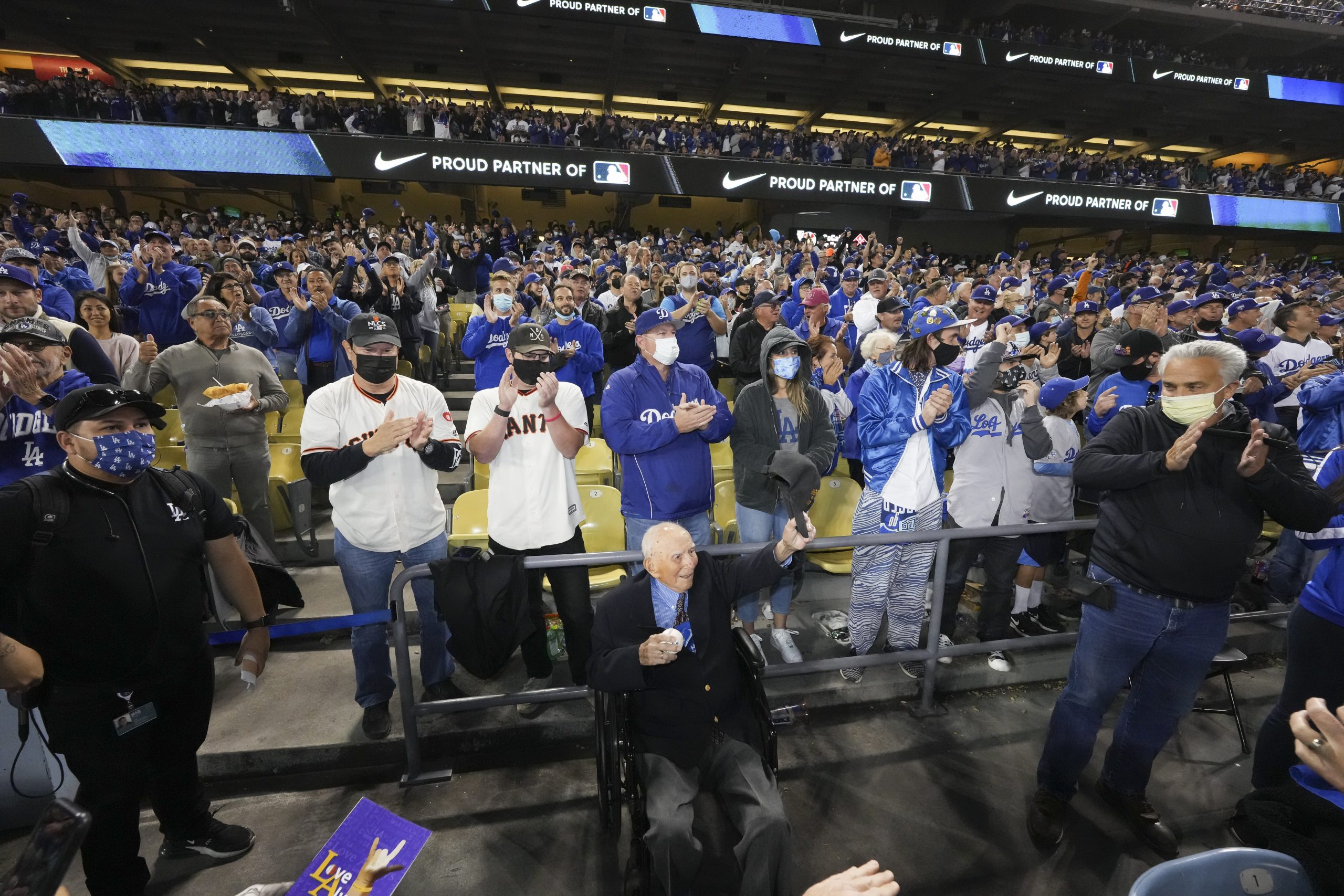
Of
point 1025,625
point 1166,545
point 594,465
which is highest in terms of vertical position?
point 1166,545

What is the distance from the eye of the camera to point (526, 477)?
3186 millimetres

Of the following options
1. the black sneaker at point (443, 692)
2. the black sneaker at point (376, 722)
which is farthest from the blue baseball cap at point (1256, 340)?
the black sneaker at point (376, 722)

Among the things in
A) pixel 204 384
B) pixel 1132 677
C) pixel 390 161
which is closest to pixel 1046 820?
pixel 1132 677

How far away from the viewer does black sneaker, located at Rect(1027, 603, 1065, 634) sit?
14.1ft

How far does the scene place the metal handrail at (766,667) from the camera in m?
2.83

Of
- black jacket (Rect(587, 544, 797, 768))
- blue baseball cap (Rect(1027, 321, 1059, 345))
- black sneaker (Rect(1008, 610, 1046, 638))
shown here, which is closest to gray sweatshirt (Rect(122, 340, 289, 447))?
black jacket (Rect(587, 544, 797, 768))

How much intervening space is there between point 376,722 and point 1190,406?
394 cm

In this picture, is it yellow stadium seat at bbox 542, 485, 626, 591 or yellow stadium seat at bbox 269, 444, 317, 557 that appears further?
yellow stadium seat at bbox 269, 444, 317, 557

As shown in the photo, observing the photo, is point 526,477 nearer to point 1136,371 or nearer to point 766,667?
point 766,667

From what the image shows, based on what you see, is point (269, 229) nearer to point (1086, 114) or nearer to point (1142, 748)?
point (1142, 748)

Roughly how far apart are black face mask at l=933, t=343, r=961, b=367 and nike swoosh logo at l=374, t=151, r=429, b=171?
16.3 metres

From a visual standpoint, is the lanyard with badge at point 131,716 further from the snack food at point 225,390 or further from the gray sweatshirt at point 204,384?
the gray sweatshirt at point 204,384

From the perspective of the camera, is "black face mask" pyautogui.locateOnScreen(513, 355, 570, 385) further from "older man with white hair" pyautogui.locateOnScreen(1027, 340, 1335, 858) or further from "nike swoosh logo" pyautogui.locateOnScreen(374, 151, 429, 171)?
"nike swoosh logo" pyautogui.locateOnScreen(374, 151, 429, 171)

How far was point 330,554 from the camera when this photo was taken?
490 centimetres
